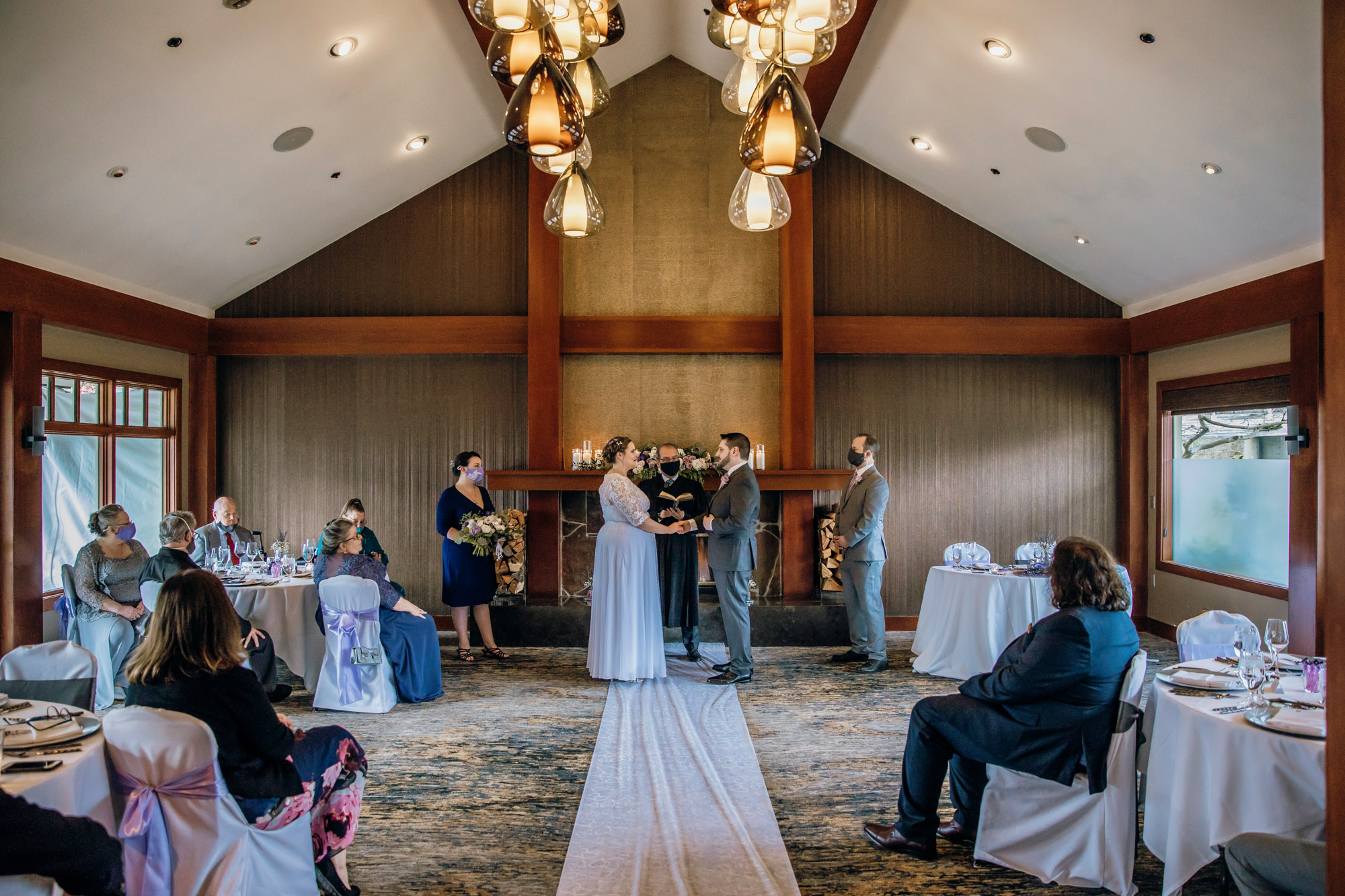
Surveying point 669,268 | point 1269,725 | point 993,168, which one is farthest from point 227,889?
point 993,168

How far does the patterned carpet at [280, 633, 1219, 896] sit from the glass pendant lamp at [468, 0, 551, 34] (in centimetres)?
300

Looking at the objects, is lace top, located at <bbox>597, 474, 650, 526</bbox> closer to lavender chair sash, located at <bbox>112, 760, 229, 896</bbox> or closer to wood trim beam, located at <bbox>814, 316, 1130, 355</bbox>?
wood trim beam, located at <bbox>814, 316, 1130, 355</bbox>

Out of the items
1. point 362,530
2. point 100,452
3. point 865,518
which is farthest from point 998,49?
point 100,452

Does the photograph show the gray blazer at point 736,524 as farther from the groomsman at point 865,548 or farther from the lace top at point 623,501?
the groomsman at point 865,548

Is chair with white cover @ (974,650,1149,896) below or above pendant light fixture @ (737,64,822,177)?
below

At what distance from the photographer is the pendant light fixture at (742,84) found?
11.3ft

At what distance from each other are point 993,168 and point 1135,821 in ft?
18.0

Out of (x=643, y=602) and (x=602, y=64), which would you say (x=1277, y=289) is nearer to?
(x=643, y=602)

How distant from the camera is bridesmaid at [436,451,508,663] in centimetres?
650

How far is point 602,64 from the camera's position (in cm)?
755

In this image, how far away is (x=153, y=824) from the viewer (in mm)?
2430

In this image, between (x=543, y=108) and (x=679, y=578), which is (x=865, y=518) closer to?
(x=679, y=578)

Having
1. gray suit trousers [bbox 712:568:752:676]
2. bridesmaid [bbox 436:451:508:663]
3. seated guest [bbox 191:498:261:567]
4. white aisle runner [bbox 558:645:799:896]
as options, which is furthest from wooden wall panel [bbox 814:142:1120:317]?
seated guest [bbox 191:498:261:567]

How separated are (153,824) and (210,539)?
4.63m
